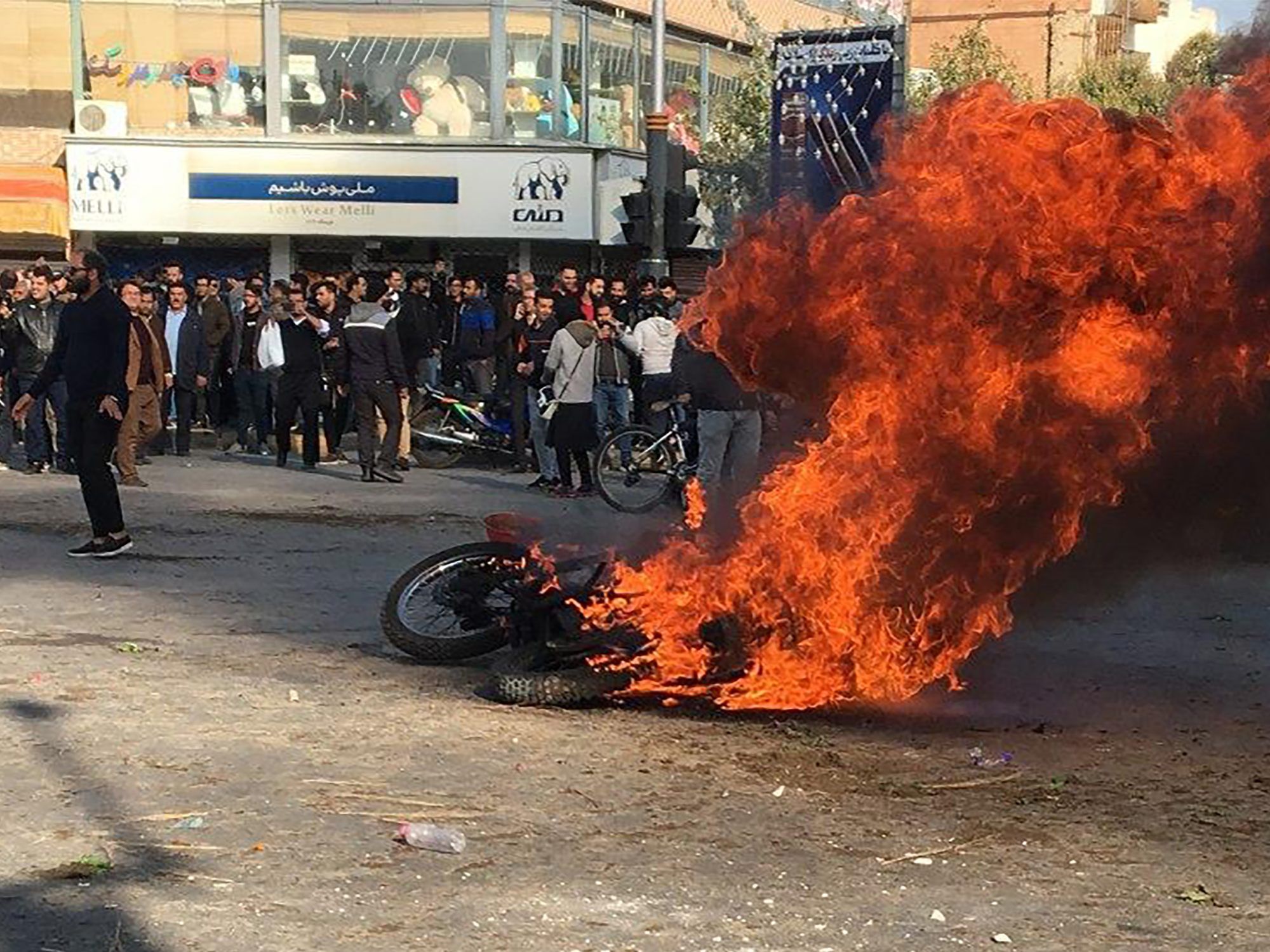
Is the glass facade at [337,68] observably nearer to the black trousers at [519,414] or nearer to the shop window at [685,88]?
the shop window at [685,88]

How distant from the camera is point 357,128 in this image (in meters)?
33.5

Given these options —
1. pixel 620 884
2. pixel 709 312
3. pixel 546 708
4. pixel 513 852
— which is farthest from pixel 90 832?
pixel 709 312

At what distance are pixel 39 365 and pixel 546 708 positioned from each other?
1228 centimetres

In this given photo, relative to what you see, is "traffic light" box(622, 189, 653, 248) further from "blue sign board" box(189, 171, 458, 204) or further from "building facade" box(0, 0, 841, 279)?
"blue sign board" box(189, 171, 458, 204)

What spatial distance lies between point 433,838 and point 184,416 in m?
15.6

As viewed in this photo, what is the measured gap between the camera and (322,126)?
110ft

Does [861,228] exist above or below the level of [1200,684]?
above

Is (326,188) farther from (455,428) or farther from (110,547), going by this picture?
(110,547)

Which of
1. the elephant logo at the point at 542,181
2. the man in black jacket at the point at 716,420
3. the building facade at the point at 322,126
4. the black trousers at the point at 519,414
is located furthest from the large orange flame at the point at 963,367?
the building facade at the point at 322,126

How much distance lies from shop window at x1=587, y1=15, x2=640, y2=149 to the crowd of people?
1152 cm

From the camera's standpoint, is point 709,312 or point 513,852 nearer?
point 513,852

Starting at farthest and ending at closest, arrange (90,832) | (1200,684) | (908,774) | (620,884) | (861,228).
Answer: (1200,684)
(861,228)
(908,774)
(90,832)
(620,884)

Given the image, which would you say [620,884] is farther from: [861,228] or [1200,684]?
[1200,684]

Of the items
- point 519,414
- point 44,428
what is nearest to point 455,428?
point 519,414
